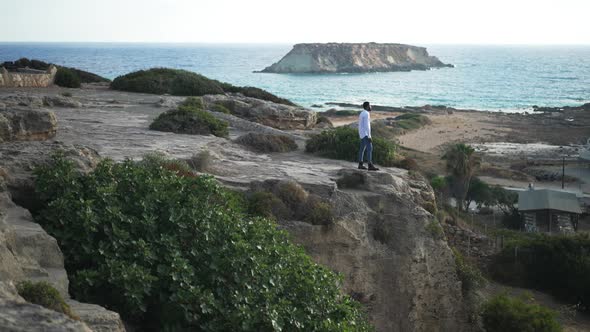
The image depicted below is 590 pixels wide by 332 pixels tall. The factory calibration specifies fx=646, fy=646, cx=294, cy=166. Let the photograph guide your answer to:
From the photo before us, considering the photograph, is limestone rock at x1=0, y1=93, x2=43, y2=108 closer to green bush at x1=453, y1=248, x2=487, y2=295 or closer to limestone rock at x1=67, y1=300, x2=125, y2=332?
limestone rock at x1=67, y1=300, x2=125, y2=332

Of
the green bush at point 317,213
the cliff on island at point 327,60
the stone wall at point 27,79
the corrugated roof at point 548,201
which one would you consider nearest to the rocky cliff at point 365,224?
the green bush at point 317,213

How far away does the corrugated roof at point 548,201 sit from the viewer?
29.4m

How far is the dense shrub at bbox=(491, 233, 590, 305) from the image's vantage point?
19.7m

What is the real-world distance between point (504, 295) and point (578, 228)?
49.0 ft

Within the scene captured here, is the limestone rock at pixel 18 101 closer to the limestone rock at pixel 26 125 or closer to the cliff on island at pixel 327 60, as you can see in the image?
the limestone rock at pixel 26 125

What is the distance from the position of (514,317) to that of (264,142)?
7.81 metres

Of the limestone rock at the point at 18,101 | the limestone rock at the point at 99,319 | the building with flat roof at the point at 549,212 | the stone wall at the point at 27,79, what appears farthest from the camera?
the building with flat roof at the point at 549,212

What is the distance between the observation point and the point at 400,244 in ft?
46.9

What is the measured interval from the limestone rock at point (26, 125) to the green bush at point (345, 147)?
7026 millimetres

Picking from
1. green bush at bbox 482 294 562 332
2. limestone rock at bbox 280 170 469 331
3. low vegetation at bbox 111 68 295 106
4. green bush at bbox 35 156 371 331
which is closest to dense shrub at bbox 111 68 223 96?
low vegetation at bbox 111 68 295 106

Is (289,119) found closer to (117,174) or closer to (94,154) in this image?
(94,154)

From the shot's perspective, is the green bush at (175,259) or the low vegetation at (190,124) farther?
the low vegetation at (190,124)

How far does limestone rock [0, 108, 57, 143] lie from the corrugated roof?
22.7 metres

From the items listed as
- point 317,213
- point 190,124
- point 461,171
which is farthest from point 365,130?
point 461,171
